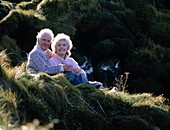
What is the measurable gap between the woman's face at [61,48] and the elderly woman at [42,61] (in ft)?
0.79

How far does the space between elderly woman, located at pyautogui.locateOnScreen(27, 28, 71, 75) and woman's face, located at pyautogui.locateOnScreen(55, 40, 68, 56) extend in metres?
0.24

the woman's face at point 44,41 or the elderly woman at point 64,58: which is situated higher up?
the woman's face at point 44,41

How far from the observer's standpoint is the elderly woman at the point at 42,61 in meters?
9.96

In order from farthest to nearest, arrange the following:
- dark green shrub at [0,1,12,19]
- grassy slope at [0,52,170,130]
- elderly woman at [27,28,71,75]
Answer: dark green shrub at [0,1,12,19] → elderly woman at [27,28,71,75] → grassy slope at [0,52,170,130]

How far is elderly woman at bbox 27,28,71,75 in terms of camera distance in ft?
32.7

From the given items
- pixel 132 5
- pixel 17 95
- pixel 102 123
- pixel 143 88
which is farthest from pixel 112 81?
pixel 17 95

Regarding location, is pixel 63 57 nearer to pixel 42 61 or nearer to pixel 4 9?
pixel 42 61

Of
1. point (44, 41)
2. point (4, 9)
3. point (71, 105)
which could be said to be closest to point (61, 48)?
point (44, 41)

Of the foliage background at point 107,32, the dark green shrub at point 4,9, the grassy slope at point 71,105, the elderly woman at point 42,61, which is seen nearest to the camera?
the grassy slope at point 71,105

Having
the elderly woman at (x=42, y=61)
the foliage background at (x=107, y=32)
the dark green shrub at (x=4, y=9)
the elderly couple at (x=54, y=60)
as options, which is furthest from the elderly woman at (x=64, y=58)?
the dark green shrub at (x=4, y=9)

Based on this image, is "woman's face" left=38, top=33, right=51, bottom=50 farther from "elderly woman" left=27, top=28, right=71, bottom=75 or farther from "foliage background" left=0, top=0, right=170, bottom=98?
"foliage background" left=0, top=0, right=170, bottom=98

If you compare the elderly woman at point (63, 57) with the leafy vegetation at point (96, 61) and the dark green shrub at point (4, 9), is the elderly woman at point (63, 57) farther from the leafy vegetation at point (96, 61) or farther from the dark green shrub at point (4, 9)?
the dark green shrub at point (4, 9)

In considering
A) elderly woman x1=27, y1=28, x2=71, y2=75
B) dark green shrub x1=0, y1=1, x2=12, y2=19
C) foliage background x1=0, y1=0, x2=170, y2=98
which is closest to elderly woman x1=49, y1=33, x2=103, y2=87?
elderly woman x1=27, y1=28, x2=71, y2=75

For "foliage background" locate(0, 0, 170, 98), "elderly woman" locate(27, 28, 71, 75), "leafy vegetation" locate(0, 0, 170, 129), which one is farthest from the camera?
"foliage background" locate(0, 0, 170, 98)
